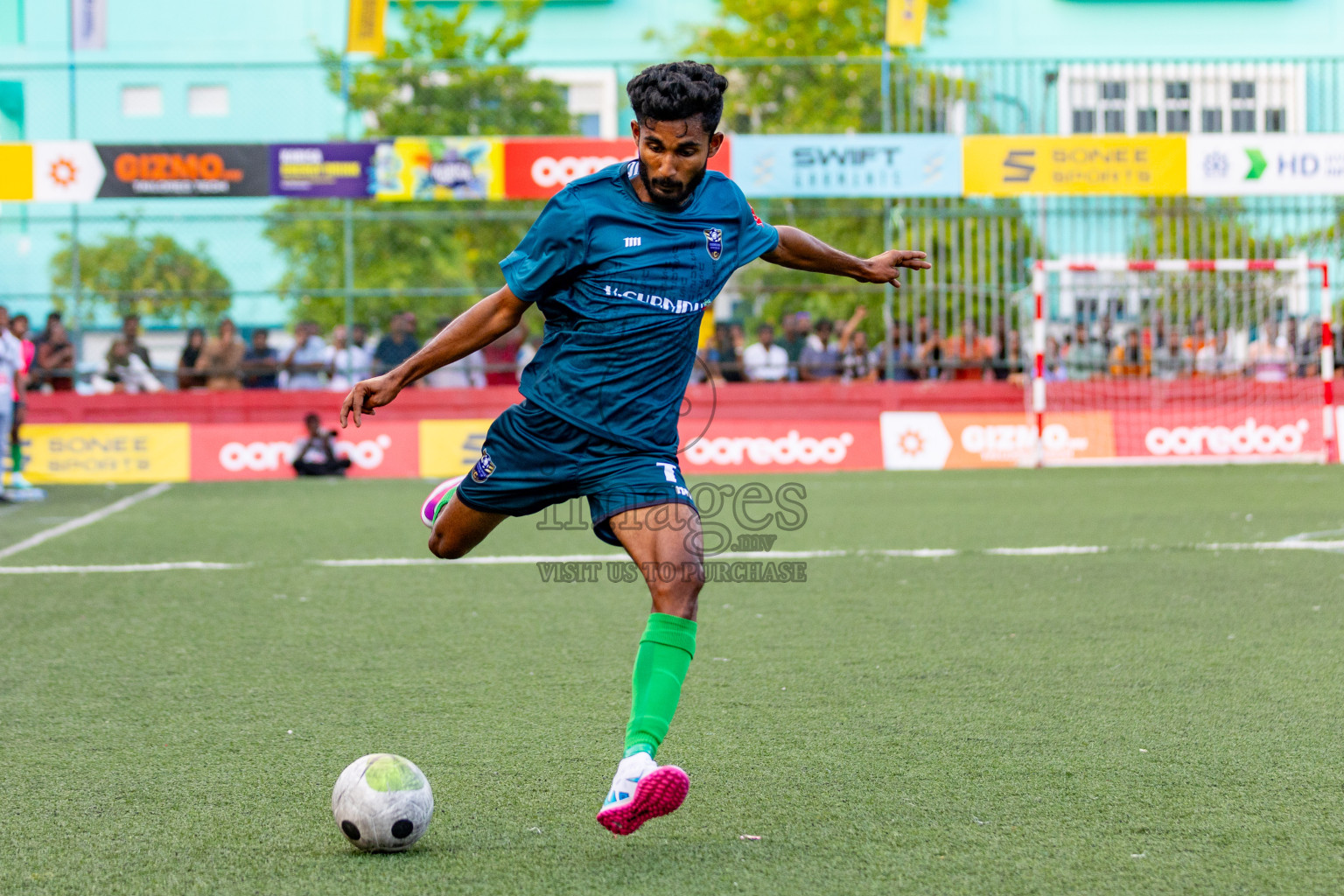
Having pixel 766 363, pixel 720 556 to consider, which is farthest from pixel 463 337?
pixel 766 363

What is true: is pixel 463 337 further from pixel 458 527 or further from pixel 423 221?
pixel 423 221

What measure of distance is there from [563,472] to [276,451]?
44.2 ft

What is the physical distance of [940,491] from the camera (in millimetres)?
13828

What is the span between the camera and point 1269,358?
17297 mm

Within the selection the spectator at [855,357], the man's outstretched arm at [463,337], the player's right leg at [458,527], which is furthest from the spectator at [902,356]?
the man's outstretched arm at [463,337]

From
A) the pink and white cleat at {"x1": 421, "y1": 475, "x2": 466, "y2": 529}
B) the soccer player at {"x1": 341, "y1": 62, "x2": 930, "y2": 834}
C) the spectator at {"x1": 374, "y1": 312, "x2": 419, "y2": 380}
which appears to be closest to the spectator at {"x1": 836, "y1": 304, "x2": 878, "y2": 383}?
the spectator at {"x1": 374, "y1": 312, "x2": 419, "y2": 380}

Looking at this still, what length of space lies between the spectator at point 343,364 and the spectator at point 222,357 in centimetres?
113

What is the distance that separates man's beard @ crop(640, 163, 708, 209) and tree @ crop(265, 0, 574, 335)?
14293 mm

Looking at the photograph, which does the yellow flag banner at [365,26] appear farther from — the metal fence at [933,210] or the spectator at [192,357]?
the spectator at [192,357]

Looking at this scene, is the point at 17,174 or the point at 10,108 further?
the point at 10,108

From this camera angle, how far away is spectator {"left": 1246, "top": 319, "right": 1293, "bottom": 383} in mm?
17141

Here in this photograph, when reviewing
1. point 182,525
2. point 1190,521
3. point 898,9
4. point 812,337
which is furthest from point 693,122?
point 898,9

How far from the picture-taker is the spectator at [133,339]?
58.0 ft

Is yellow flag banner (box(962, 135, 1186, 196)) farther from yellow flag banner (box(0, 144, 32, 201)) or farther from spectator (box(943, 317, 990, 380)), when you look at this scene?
yellow flag banner (box(0, 144, 32, 201))
